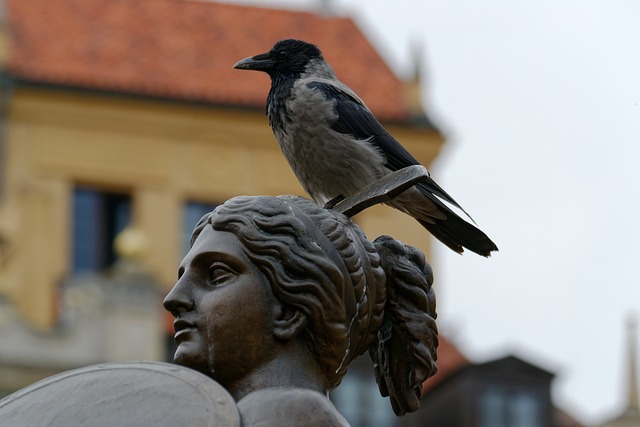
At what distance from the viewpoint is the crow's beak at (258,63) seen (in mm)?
10398

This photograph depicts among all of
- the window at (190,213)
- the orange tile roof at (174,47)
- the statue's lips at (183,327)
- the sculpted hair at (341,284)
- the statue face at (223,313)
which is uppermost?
the sculpted hair at (341,284)

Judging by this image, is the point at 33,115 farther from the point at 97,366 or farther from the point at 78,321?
the point at 97,366

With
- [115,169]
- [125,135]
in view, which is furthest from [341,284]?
[125,135]

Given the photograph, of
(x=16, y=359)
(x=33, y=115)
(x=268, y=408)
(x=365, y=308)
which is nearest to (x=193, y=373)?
(x=268, y=408)

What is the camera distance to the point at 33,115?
177ft

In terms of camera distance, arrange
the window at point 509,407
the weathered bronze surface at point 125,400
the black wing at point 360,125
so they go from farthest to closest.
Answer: the window at point 509,407 → the black wing at point 360,125 → the weathered bronze surface at point 125,400

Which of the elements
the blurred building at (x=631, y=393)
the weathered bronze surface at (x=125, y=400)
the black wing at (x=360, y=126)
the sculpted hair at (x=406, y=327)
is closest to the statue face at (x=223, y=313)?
the weathered bronze surface at (x=125, y=400)

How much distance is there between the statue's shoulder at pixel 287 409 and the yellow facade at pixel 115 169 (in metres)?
44.7

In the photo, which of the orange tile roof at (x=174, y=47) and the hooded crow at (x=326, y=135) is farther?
the orange tile roof at (x=174, y=47)

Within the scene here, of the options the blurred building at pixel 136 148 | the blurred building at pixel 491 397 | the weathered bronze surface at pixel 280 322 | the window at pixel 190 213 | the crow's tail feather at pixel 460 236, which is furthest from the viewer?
the window at pixel 190 213

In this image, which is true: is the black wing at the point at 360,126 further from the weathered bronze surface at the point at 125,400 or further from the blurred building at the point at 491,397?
the blurred building at the point at 491,397

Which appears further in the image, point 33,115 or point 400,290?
point 33,115

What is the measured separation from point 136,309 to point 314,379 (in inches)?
1689

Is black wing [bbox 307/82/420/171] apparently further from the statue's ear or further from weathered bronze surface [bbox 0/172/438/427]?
the statue's ear
